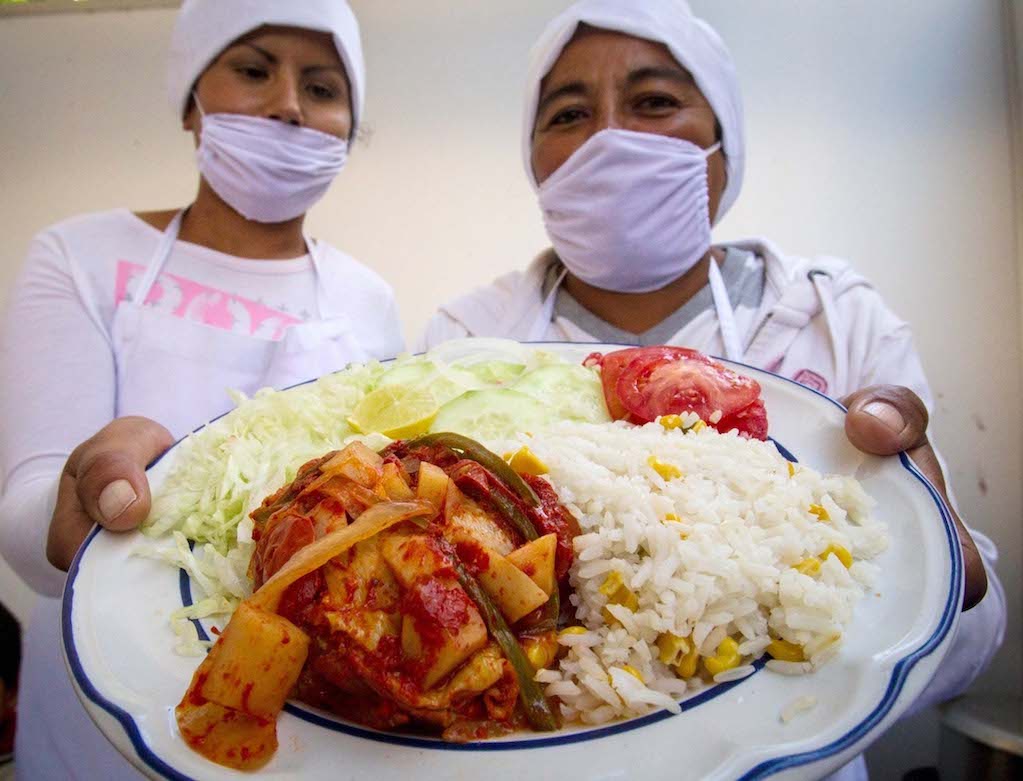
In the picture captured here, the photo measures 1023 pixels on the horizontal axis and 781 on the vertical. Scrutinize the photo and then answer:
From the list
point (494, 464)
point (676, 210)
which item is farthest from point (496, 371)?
point (676, 210)

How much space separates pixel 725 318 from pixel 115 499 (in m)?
2.10

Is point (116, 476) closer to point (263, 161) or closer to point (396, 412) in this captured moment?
point (396, 412)

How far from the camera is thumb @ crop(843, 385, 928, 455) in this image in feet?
4.88

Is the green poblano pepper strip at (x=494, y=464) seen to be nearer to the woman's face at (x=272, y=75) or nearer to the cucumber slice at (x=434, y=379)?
the cucumber slice at (x=434, y=379)

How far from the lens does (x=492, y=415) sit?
5.60 feet

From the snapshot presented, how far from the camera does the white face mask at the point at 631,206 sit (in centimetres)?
235

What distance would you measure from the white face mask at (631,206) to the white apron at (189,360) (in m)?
1.13

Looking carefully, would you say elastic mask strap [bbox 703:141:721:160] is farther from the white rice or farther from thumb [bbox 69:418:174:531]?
thumb [bbox 69:418:174:531]

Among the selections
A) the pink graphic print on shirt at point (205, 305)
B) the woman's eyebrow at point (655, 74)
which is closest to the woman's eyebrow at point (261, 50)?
the pink graphic print on shirt at point (205, 305)

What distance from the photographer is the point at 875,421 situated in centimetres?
149

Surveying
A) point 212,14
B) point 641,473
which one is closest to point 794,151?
point 641,473

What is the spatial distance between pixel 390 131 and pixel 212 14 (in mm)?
918

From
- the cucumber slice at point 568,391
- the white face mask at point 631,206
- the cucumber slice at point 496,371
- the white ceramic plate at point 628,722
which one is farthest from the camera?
the white face mask at point 631,206

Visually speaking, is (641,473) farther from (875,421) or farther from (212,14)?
(212,14)
